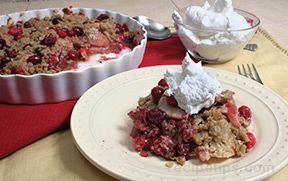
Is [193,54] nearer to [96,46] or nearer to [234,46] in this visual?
[234,46]

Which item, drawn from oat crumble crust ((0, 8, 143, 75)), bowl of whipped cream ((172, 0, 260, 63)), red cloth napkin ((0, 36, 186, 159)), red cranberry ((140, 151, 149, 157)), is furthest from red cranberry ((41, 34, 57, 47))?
red cranberry ((140, 151, 149, 157))

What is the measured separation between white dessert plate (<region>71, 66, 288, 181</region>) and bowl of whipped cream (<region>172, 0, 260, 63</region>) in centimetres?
17

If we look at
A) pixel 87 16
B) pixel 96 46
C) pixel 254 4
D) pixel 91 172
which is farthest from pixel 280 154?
pixel 254 4

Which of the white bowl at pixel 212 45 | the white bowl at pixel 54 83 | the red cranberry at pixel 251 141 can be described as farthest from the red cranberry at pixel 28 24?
the red cranberry at pixel 251 141

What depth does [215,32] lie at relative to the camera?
1280mm

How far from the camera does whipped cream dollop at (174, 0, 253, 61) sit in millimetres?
1296

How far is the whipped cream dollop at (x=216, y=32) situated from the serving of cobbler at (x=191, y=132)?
1.28 feet

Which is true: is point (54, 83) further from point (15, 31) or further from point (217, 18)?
point (217, 18)

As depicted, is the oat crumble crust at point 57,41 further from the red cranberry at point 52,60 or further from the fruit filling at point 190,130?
the fruit filling at point 190,130

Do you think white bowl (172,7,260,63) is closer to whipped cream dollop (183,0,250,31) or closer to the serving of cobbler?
whipped cream dollop (183,0,250,31)

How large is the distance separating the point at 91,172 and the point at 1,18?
838 mm

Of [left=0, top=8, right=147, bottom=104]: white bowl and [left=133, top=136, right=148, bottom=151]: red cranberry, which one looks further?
[left=0, top=8, right=147, bottom=104]: white bowl

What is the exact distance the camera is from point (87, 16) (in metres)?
1.56

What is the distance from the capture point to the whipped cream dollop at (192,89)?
0.89m
